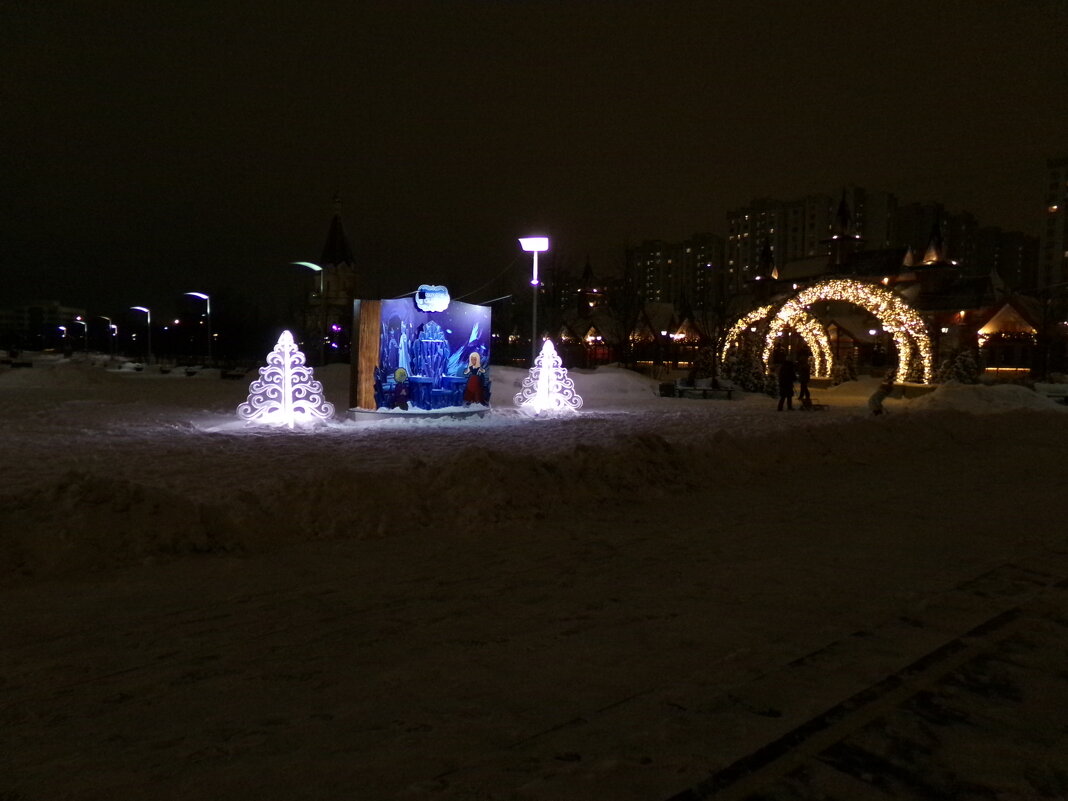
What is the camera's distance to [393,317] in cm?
1808

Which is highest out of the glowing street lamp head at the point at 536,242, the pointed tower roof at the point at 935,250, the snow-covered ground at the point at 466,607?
the pointed tower roof at the point at 935,250

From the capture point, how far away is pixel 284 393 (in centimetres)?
1723

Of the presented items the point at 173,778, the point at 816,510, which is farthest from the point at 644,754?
the point at 816,510

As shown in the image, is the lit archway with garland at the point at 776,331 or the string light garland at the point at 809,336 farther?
the string light garland at the point at 809,336

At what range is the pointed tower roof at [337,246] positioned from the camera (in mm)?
69562

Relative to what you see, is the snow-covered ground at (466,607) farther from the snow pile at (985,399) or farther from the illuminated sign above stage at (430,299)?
the snow pile at (985,399)

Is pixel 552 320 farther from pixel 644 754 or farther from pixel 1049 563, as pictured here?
pixel 644 754

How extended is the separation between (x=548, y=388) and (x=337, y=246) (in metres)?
53.1

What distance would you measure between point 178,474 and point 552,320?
42.2 meters

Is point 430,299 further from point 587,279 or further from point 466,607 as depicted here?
point 587,279

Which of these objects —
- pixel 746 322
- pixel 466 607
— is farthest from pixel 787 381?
pixel 466 607

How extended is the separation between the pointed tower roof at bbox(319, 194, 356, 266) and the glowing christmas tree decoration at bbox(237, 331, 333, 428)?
179 feet

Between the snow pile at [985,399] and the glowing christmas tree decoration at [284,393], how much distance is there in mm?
17199

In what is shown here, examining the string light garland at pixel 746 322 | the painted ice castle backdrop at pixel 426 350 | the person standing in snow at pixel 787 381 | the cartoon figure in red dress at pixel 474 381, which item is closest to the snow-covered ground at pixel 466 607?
the painted ice castle backdrop at pixel 426 350
